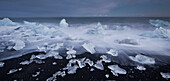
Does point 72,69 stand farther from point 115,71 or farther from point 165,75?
point 165,75

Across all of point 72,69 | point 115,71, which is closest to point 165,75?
point 115,71

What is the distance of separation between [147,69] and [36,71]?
7.37 feet

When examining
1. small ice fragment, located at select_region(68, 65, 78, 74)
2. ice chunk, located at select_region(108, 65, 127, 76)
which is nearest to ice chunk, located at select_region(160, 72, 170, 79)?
ice chunk, located at select_region(108, 65, 127, 76)

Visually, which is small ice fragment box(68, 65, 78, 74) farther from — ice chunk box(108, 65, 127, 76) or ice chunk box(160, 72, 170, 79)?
ice chunk box(160, 72, 170, 79)

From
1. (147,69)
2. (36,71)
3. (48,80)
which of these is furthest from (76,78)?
(147,69)

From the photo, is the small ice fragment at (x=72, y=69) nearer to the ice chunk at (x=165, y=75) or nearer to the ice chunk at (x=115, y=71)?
the ice chunk at (x=115, y=71)

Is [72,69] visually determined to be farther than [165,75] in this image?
Yes

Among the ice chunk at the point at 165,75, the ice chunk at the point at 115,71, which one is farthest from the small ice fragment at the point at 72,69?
the ice chunk at the point at 165,75

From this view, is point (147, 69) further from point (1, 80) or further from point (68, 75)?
point (1, 80)

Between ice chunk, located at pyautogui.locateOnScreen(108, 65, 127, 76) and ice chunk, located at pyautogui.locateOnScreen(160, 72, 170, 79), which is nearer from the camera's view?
ice chunk, located at pyautogui.locateOnScreen(160, 72, 170, 79)

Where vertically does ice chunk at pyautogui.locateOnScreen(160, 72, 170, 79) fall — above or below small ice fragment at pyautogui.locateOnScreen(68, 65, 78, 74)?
above

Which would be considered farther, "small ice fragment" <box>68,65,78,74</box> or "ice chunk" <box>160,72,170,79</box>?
"small ice fragment" <box>68,65,78,74</box>

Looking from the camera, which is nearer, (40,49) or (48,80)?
(48,80)

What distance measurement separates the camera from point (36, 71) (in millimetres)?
1680
